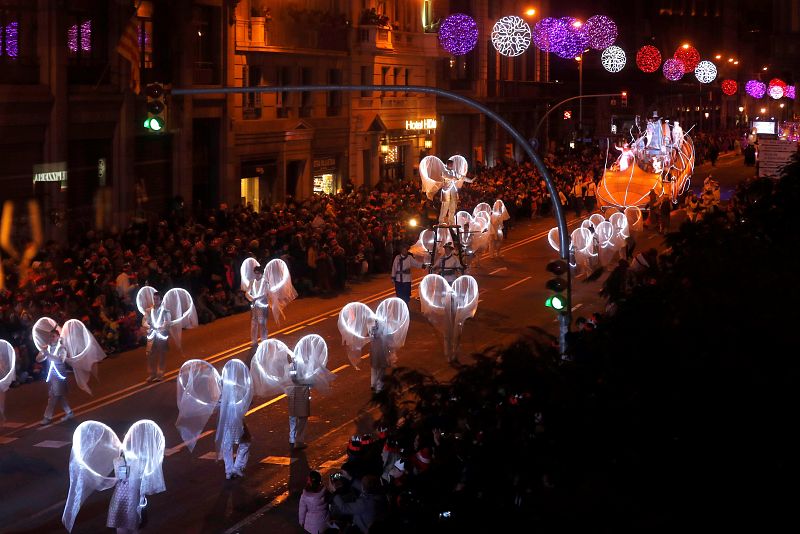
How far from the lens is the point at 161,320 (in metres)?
20.5

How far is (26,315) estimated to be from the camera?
68.0 feet

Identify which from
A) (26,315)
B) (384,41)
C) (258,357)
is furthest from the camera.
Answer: (384,41)

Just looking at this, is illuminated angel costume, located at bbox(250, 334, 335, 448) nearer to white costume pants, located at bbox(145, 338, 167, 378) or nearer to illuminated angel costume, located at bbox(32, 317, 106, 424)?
illuminated angel costume, located at bbox(32, 317, 106, 424)

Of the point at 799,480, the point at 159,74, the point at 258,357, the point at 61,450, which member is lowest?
the point at 61,450

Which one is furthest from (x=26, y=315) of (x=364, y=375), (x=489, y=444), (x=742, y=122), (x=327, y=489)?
(x=742, y=122)

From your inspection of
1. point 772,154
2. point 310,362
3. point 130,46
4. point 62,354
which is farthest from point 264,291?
point 772,154

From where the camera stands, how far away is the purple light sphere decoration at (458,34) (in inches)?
1769

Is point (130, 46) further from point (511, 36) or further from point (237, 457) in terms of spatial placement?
Answer: point (237, 457)

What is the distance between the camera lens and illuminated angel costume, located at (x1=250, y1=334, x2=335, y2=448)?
1683 cm

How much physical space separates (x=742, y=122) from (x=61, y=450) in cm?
9443

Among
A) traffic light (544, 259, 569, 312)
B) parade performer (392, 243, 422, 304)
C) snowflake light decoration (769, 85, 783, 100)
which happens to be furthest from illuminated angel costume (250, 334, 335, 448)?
snowflake light decoration (769, 85, 783, 100)

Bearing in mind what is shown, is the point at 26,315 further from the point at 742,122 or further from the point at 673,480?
the point at 742,122

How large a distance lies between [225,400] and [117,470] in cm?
263

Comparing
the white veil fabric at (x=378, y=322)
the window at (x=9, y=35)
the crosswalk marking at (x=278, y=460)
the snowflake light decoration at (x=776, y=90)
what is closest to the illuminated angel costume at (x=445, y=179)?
the window at (x=9, y=35)
